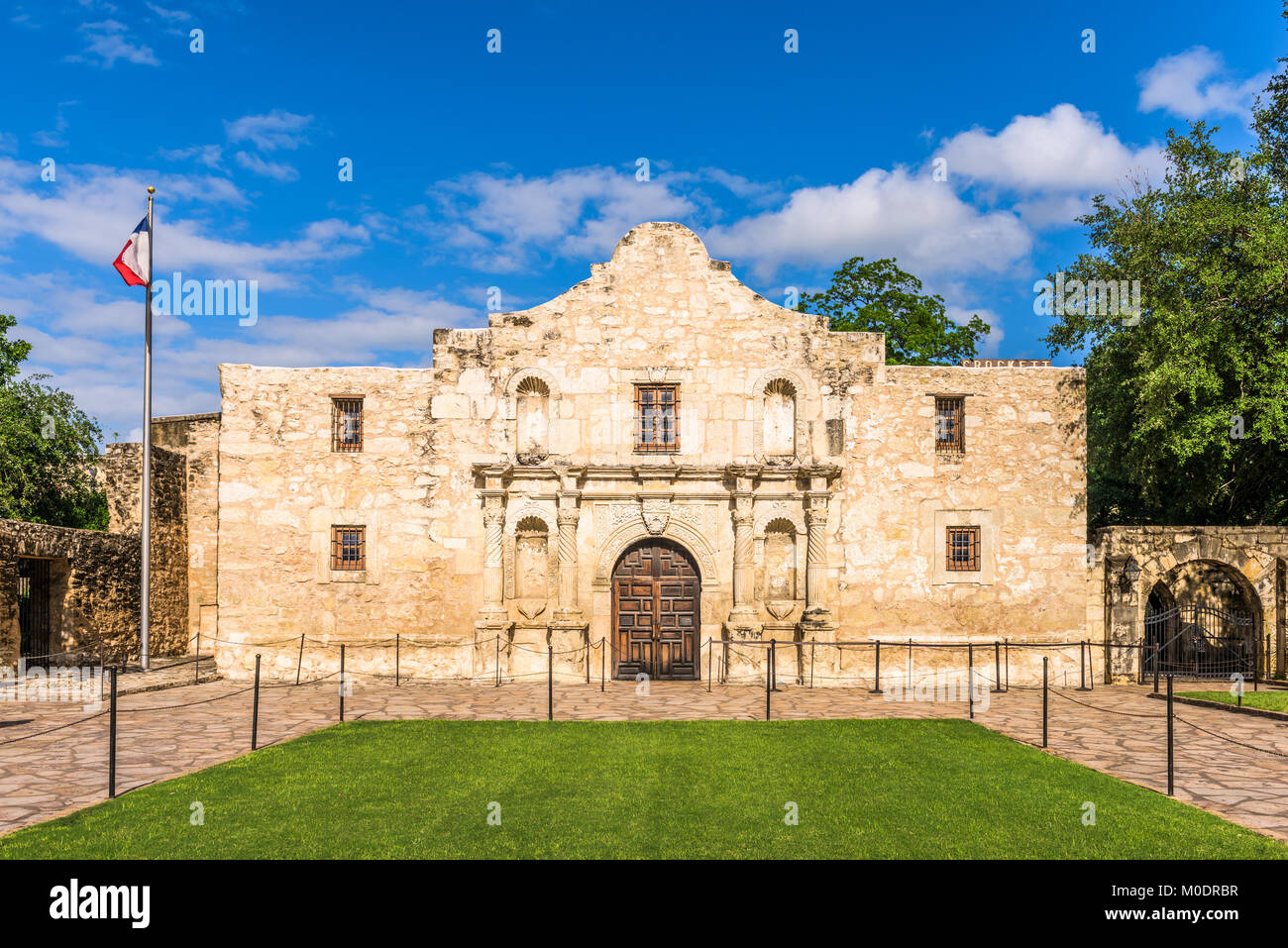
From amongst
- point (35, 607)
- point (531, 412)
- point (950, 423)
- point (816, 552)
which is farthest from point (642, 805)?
point (35, 607)

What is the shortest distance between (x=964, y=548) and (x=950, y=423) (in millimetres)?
2557

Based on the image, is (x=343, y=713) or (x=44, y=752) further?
(x=343, y=713)

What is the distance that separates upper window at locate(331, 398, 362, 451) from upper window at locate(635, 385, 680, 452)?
5.74 m

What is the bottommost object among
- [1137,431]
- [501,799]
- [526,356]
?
[501,799]

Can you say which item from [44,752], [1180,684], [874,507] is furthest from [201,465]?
[1180,684]

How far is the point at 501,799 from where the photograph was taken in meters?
7.75

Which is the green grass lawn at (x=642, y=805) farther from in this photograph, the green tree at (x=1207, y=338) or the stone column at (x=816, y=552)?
the green tree at (x=1207, y=338)

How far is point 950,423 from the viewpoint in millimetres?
18031

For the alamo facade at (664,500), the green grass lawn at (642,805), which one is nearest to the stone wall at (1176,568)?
the alamo facade at (664,500)

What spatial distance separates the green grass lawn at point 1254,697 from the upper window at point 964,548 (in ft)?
13.6

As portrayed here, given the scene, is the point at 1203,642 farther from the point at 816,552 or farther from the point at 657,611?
the point at 657,611

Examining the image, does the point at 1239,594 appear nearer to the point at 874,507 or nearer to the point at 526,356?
the point at 874,507
